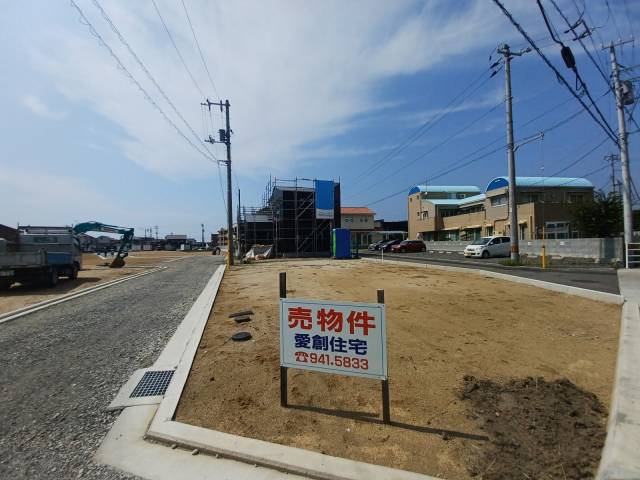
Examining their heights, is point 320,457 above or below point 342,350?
below

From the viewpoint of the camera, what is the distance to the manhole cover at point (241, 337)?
5.51 metres

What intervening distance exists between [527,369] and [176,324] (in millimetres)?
6216

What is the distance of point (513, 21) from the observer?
719 cm

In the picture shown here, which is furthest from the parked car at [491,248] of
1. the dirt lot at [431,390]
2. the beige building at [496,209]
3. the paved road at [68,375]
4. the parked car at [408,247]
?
the paved road at [68,375]

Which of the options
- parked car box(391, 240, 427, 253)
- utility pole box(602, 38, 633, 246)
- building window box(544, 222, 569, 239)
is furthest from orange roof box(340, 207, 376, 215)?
utility pole box(602, 38, 633, 246)

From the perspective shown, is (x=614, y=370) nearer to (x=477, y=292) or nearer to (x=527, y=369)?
(x=527, y=369)

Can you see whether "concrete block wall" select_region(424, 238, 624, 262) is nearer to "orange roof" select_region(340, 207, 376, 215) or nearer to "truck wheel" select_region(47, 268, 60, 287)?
"truck wheel" select_region(47, 268, 60, 287)

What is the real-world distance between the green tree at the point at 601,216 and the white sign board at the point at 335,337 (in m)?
25.1

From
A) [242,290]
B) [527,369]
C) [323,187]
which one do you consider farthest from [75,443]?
[323,187]

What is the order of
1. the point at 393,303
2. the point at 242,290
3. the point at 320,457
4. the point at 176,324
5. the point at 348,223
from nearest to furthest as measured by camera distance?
1. the point at 320,457
2. the point at 176,324
3. the point at 393,303
4. the point at 242,290
5. the point at 348,223

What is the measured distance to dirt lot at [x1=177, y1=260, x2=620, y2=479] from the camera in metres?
2.80

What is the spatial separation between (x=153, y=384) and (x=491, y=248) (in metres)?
25.6

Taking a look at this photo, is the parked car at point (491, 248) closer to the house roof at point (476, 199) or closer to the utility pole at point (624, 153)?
the utility pole at point (624, 153)

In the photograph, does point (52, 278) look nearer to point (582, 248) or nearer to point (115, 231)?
point (115, 231)
